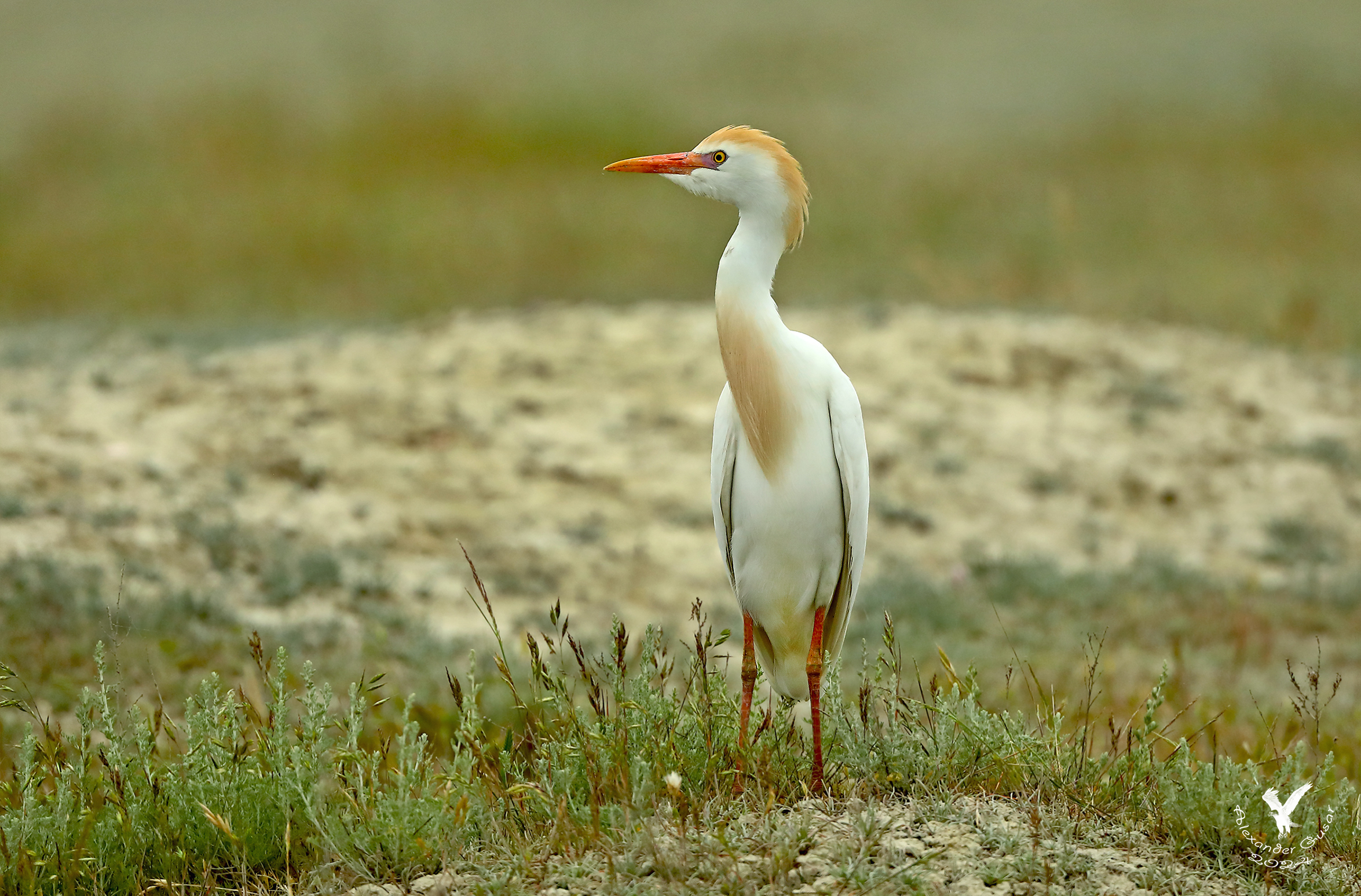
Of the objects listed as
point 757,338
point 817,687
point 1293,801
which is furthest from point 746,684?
point 1293,801

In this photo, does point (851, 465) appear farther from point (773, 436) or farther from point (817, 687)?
point (817, 687)

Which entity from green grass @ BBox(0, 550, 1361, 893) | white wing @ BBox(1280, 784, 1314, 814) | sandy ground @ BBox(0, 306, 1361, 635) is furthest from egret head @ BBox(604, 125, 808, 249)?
sandy ground @ BBox(0, 306, 1361, 635)

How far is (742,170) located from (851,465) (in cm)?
92

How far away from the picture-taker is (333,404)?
898cm

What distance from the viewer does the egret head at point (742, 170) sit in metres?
3.44

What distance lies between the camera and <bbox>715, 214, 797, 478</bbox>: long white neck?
3.48 m

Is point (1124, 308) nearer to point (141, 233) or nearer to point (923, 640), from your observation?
point (923, 640)

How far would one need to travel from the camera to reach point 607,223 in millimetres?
16469

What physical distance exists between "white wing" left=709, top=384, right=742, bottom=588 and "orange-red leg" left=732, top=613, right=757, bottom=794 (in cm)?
16

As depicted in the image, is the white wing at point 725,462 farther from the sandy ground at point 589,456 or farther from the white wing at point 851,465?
the sandy ground at point 589,456

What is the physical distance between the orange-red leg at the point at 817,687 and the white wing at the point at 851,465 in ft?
0.59

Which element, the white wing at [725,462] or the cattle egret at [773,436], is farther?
the white wing at [725,462]

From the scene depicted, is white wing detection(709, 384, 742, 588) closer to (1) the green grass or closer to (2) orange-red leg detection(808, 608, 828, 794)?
(2) orange-red leg detection(808, 608, 828, 794)

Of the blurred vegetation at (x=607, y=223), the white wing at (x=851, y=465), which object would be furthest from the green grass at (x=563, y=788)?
the blurred vegetation at (x=607, y=223)
